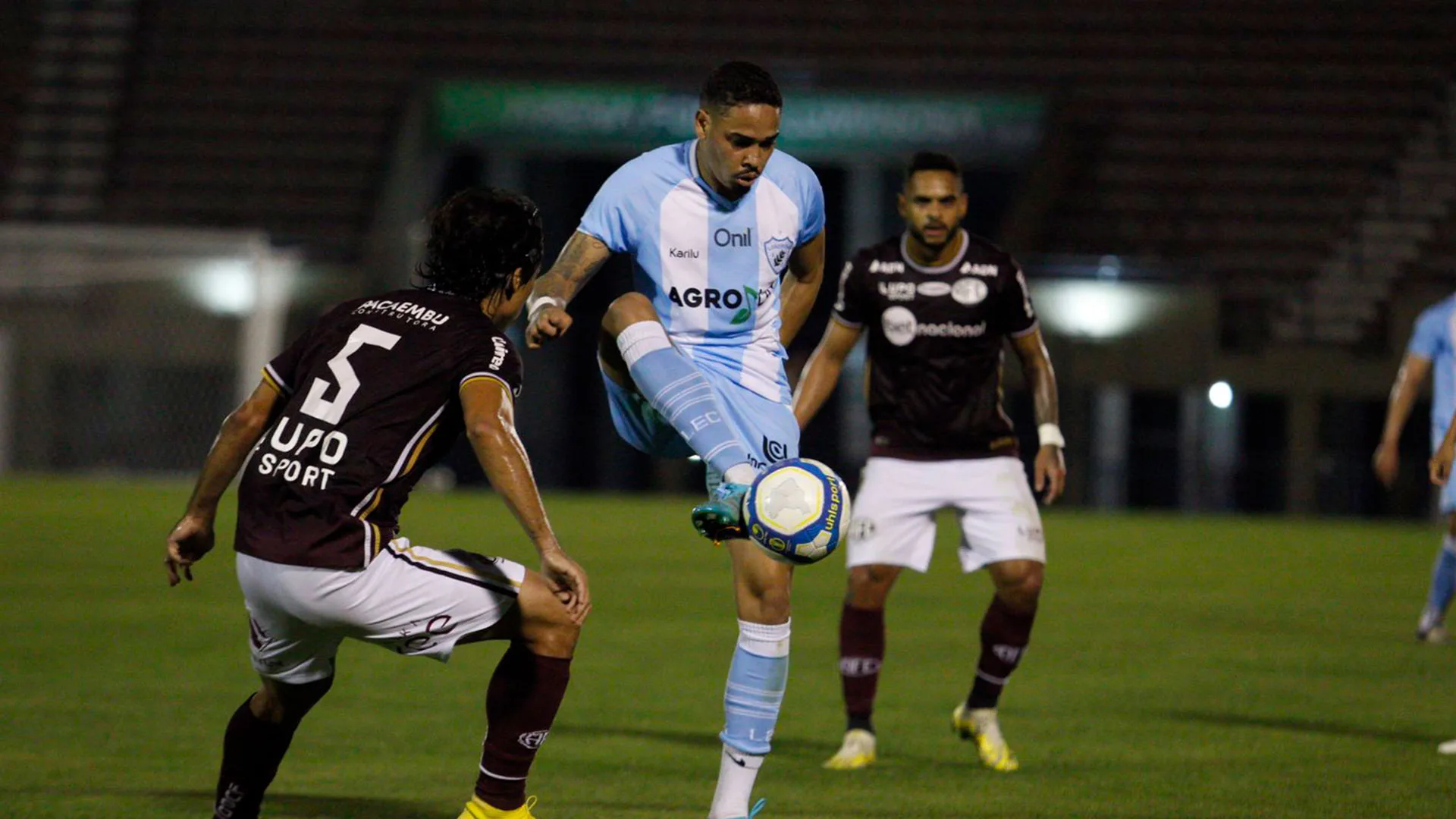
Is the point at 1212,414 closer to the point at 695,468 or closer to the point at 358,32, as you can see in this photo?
the point at 695,468

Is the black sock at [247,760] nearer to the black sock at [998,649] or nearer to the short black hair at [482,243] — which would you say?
the short black hair at [482,243]

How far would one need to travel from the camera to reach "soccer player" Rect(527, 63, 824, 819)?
5.29 meters

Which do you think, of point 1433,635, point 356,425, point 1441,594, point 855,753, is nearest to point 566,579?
point 356,425

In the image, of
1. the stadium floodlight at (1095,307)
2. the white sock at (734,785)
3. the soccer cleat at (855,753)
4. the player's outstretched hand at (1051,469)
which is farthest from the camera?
the stadium floodlight at (1095,307)

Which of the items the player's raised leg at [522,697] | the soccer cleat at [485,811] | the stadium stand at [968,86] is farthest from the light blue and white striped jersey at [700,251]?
the stadium stand at [968,86]

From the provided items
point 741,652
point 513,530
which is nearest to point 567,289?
point 741,652

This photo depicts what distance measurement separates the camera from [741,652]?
548 cm

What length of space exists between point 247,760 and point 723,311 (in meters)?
1.69

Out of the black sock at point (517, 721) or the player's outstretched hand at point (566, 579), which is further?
the black sock at point (517, 721)

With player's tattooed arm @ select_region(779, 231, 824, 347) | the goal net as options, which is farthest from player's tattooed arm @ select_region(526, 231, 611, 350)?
the goal net

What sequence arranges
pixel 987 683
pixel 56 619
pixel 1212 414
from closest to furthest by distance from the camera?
pixel 987 683 → pixel 56 619 → pixel 1212 414

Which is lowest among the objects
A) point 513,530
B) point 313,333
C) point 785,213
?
point 513,530

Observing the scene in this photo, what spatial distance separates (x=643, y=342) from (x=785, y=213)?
1.93 feet

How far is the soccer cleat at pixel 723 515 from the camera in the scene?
4.92m
